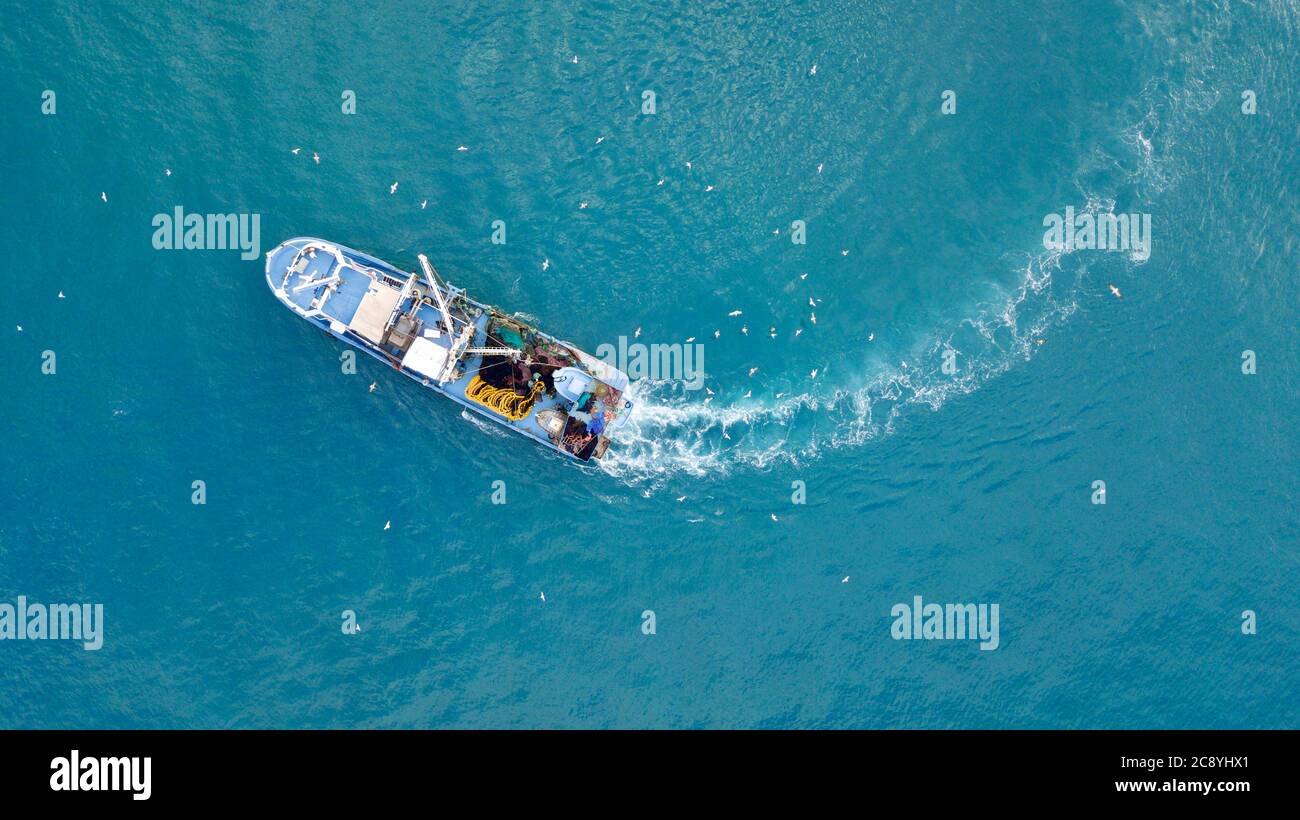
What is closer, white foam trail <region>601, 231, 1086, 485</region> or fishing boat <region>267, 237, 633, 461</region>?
fishing boat <region>267, 237, 633, 461</region>

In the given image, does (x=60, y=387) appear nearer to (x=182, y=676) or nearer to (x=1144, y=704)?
(x=182, y=676)

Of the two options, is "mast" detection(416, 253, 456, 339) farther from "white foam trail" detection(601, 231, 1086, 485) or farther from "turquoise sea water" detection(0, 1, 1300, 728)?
"white foam trail" detection(601, 231, 1086, 485)

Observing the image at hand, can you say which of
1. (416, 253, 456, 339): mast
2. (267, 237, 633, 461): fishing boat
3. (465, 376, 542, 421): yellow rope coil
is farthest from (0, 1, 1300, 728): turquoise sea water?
(465, 376, 542, 421): yellow rope coil

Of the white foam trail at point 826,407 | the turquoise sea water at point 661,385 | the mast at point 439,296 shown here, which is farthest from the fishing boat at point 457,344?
the white foam trail at point 826,407

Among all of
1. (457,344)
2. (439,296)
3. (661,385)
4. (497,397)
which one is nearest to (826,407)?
(661,385)

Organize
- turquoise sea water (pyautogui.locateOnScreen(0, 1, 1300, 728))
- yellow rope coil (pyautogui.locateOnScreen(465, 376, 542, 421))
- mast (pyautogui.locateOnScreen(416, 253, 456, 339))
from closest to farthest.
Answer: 1. mast (pyautogui.locateOnScreen(416, 253, 456, 339))
2. yellow rope coil (pyautogui.locateOnScreen(465, 376, 542, 421))
3. turquoise sea water (pyautogui.locateOnScreen(0, 1, 1300, 728))
